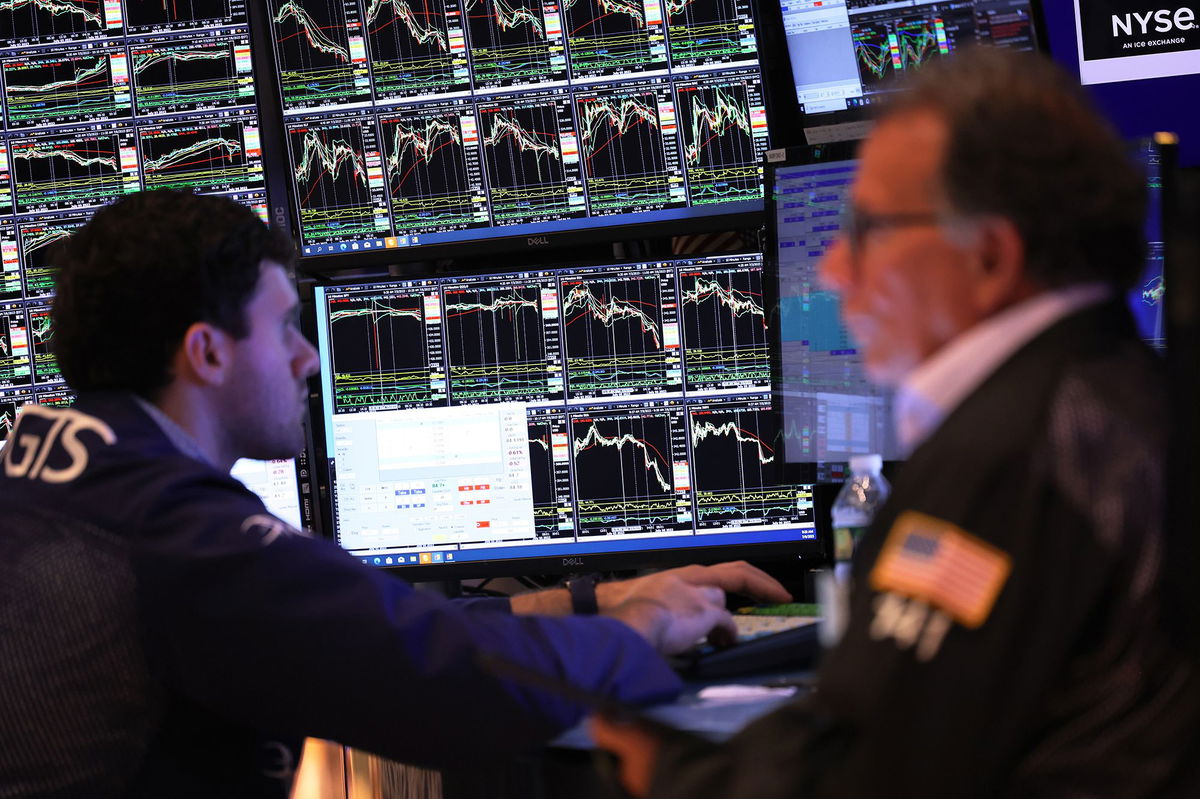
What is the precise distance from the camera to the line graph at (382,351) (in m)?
2.38

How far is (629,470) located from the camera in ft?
7.61

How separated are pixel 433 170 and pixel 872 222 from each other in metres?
1.55

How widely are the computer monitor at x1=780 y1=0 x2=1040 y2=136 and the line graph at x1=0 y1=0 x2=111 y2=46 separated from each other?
1.29 m

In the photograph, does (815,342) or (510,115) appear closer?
→ (815,342)

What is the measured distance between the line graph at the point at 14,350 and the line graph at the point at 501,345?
2.73 ft

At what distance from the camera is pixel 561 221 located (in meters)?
2.37

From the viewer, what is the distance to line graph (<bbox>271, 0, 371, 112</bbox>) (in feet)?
7.89

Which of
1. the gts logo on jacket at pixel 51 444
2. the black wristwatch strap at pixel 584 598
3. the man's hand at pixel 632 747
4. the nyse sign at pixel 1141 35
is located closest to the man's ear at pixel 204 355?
the gts logo on jacket at pixel 51 444

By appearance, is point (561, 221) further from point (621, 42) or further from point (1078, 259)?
point (1078, 259)

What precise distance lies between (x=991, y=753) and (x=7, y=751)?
1.01 meters

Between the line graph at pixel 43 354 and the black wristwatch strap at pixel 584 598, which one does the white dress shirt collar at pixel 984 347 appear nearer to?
the black wristwatch strap at pixel 584 598

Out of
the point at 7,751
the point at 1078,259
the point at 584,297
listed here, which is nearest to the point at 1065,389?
the point at 1078,259

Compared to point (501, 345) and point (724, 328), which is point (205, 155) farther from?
point (724, 328)

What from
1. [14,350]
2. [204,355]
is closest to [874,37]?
[204,355]
